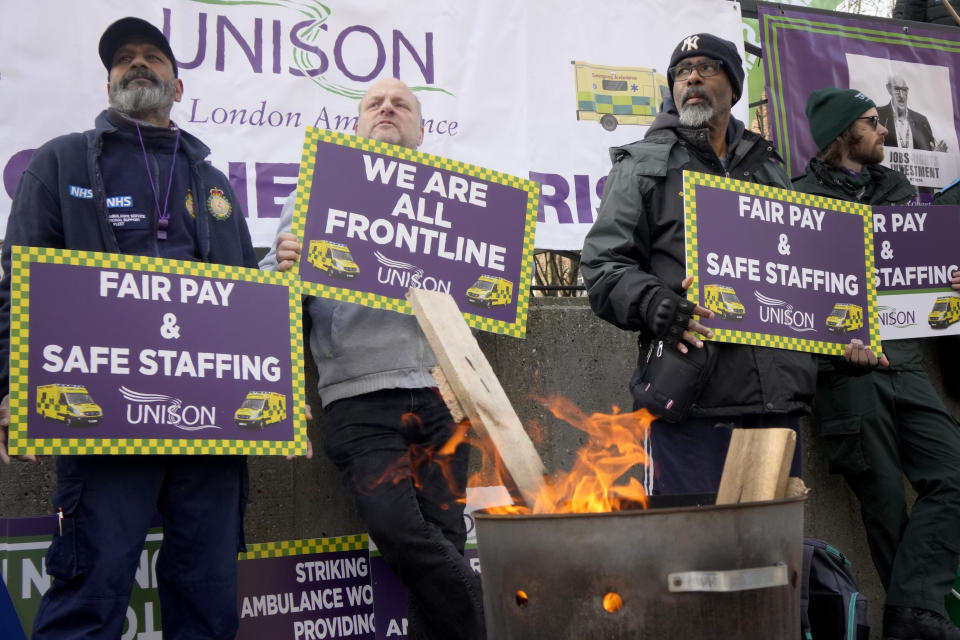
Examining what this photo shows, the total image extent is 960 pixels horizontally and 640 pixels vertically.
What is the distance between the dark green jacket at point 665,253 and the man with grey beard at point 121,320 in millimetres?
1311

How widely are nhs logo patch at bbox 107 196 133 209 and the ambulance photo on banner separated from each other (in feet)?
12.3

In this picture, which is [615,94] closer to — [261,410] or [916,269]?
[916,269]

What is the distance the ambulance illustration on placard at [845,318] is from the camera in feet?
13.4

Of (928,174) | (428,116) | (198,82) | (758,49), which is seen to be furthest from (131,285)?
(928,174)

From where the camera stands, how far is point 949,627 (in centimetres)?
455

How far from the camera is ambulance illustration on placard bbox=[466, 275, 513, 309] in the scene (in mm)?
4223

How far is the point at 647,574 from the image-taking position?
2.40 meters

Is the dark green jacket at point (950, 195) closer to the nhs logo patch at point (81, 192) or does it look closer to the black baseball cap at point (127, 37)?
the black baseball cap at point (127, 37)

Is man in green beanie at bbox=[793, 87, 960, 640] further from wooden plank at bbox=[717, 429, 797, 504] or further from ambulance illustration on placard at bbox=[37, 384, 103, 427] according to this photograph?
ambulance illustration on placard at bbox=[37, 384, 103, 427]

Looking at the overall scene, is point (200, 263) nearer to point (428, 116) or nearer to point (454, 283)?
point (454, 283)

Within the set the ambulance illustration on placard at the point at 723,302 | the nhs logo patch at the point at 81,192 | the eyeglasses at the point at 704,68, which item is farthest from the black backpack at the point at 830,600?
the nhs logo patch at the point at 81,192

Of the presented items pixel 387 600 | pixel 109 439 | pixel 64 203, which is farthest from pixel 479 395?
pixel 387 600

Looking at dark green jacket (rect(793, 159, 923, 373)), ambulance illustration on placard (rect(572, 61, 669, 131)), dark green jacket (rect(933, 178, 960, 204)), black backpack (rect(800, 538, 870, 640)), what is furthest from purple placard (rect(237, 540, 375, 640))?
dark green jacket (rect(933, 178, 960, 204))

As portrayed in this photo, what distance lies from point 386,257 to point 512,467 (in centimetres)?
153
